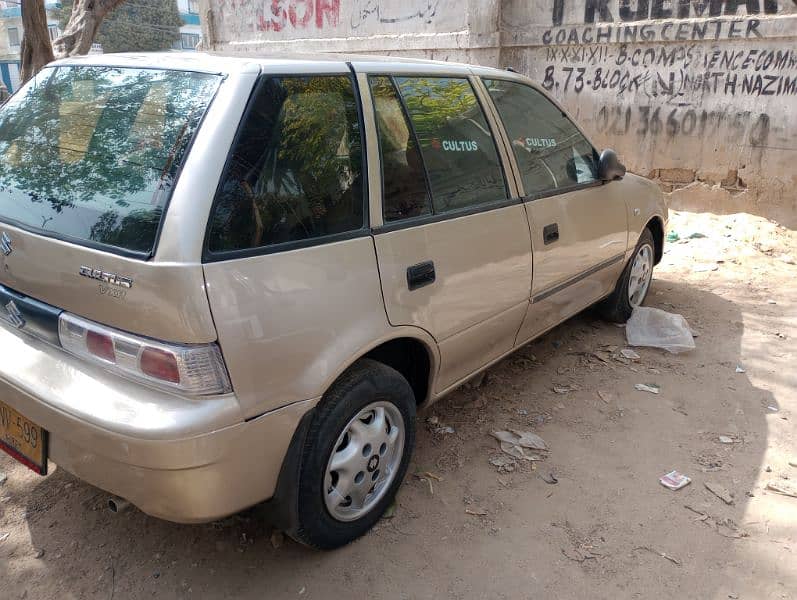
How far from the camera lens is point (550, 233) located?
3.29 metres

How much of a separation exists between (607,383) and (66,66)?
3.21 metres

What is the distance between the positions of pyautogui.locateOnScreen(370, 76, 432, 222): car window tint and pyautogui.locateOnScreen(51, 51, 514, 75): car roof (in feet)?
0.42

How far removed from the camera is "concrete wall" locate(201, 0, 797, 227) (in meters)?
6.30

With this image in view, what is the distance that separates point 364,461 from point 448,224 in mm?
1017

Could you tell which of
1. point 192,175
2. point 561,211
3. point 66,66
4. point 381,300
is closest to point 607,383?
point 561,211

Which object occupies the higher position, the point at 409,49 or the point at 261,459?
the point at 409,49

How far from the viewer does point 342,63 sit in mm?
2393

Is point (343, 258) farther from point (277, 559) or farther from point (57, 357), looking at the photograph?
point (277, 559)

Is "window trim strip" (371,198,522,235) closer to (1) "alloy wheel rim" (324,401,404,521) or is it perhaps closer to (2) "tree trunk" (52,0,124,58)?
(1) "alloy wheel rim" (324,401,404,521)

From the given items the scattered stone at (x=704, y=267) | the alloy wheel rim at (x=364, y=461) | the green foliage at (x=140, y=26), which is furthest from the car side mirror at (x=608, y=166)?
the green foliage at (x=140, y=26)

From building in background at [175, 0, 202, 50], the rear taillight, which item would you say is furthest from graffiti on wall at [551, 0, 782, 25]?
building in background at [175, 0, 202, 50]

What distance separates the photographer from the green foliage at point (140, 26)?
38.1 metres

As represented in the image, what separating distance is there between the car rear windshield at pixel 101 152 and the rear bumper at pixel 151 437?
43cm

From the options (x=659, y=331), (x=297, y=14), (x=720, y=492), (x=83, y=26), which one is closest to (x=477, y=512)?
(x=720, y=492)
